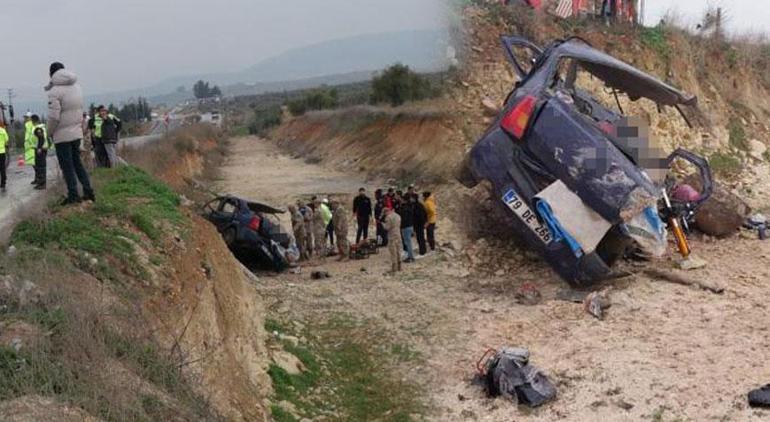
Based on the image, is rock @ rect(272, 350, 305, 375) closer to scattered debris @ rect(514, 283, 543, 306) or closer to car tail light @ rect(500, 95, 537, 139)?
scattered debris @ rect(514, 283, 543, 306)

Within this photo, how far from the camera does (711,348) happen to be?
900cm

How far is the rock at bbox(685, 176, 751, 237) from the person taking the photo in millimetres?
13992

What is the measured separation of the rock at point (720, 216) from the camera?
14.0m

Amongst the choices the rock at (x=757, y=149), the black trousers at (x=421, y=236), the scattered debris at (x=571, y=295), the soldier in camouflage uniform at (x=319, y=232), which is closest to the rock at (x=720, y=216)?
the scattered debris at (x=571, y=295)

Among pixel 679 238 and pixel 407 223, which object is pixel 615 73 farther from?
pixel 407 223

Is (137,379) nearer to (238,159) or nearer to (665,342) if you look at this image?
(665,342)

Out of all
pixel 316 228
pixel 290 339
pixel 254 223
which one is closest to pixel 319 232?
pixel 316 228

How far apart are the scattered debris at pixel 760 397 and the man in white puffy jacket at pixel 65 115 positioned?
7144 millimetres

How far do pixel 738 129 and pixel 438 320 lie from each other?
16760 millimetres

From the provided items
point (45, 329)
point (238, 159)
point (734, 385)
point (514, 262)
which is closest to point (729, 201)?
point (514, 262)

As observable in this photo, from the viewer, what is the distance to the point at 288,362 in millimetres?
8844

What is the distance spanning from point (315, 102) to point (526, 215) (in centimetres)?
6307

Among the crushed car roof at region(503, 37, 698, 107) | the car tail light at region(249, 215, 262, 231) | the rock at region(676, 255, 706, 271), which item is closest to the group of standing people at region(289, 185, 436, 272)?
the car tail light at region(249, 215, 262, 231)

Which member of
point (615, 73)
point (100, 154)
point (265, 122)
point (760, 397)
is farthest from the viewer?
point (265, 122)
